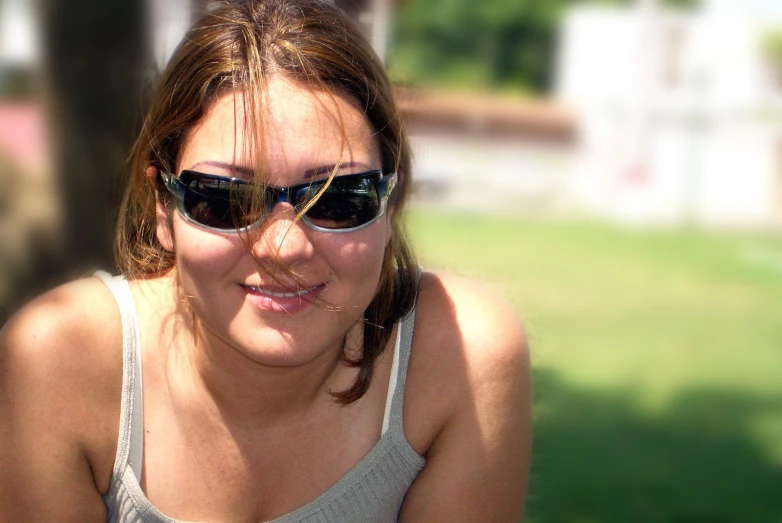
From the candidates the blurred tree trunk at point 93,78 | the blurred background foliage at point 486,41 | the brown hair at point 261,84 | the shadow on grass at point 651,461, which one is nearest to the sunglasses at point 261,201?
the brown hair at point 261,84

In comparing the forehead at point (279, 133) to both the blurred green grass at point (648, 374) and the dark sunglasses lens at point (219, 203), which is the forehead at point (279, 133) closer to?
the dark sunglasses lens at point (219, 203)

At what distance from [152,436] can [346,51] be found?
0.85m

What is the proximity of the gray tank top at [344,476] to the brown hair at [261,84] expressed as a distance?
0.07 metres

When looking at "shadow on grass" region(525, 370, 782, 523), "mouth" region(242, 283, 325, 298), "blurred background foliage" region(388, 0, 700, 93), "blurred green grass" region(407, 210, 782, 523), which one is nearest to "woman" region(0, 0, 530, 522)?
"mouth" region(242, 283, 325, 298)

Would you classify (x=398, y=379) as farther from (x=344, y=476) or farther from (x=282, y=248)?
(x=282, y=248)

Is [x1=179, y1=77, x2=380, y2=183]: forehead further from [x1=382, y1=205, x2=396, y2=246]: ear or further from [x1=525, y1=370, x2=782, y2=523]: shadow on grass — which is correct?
[x1=525, y1=370, x2=782, y2=523]: shadow on grass

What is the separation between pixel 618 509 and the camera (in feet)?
14.1

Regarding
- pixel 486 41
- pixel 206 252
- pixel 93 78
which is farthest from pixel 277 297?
pixel 486 41

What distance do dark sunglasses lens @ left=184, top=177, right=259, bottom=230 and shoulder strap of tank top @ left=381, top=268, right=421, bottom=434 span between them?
0.48 meters

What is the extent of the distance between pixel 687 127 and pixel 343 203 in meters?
15.4

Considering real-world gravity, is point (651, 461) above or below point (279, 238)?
below

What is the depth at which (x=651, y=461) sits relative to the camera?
4898mm

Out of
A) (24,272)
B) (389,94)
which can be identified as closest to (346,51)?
(389,94)

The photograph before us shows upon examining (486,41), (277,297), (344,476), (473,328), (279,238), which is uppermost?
(279,238)
